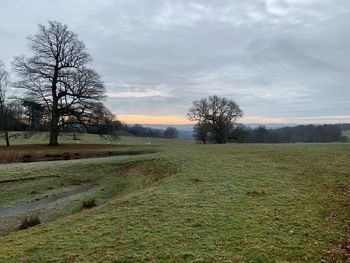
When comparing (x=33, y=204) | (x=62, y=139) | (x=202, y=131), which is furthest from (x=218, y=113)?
(x=33, y=204)

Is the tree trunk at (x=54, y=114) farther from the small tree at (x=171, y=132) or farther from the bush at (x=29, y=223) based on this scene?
the small tree at (x=171, y=132)

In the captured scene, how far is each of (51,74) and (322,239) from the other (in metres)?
38.4

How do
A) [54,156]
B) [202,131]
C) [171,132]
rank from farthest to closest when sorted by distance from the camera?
1. [171,132]
2. [202,131]
3. [54,156]

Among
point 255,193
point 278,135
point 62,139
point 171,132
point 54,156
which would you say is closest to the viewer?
point 255,193

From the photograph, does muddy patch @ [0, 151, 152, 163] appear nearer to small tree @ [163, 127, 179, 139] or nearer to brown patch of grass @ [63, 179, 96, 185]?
brown patch of grass @ [63, 179, 96, 185]

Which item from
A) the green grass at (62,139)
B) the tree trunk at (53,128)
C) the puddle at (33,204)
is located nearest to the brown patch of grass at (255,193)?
the puddle at (33,204)

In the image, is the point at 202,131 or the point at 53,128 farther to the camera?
the point at 202,131

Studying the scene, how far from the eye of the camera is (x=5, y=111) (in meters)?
45.3

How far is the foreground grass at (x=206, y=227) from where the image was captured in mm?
7125

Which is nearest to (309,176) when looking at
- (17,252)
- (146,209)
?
(146,209)

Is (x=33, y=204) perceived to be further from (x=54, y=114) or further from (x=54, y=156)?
(x=54, y=114)

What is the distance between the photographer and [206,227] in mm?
8688

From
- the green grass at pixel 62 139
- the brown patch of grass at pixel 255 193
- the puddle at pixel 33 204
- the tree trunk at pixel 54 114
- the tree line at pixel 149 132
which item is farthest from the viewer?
the tree line at pixel 149 132

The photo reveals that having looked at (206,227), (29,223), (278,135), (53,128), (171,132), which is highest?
(171,132)
